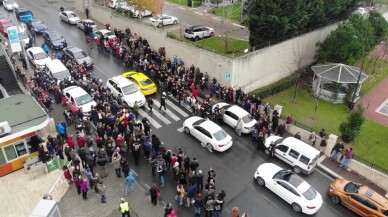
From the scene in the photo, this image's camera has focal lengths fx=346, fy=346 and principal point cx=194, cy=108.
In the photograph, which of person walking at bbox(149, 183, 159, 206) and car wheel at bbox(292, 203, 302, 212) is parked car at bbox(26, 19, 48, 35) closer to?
person walking at bbox(149, 183, 159, 206)

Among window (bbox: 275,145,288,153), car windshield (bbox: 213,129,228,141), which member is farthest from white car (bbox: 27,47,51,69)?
window (bbox: 275,145,288,153)

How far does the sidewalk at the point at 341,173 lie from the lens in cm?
1942

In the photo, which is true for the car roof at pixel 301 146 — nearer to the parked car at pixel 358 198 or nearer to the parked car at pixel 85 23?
the parked car at pixel 358 198

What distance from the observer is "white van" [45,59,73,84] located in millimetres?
26438

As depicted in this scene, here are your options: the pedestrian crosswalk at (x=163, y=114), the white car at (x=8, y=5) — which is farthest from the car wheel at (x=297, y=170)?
the white car at (x=8, y=5)

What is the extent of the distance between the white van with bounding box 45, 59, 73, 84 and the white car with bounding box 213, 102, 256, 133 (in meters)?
12.4

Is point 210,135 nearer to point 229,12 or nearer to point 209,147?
point 209,147

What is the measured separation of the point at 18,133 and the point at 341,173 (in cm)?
1789

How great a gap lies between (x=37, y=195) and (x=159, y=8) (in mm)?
26318

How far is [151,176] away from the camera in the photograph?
1869cm

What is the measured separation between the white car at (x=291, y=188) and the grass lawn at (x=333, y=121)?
7.14 meters

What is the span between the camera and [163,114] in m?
24.4

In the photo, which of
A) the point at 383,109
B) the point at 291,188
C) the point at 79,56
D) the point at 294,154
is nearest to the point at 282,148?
the point at 294,154

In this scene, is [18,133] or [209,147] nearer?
[18,133]
